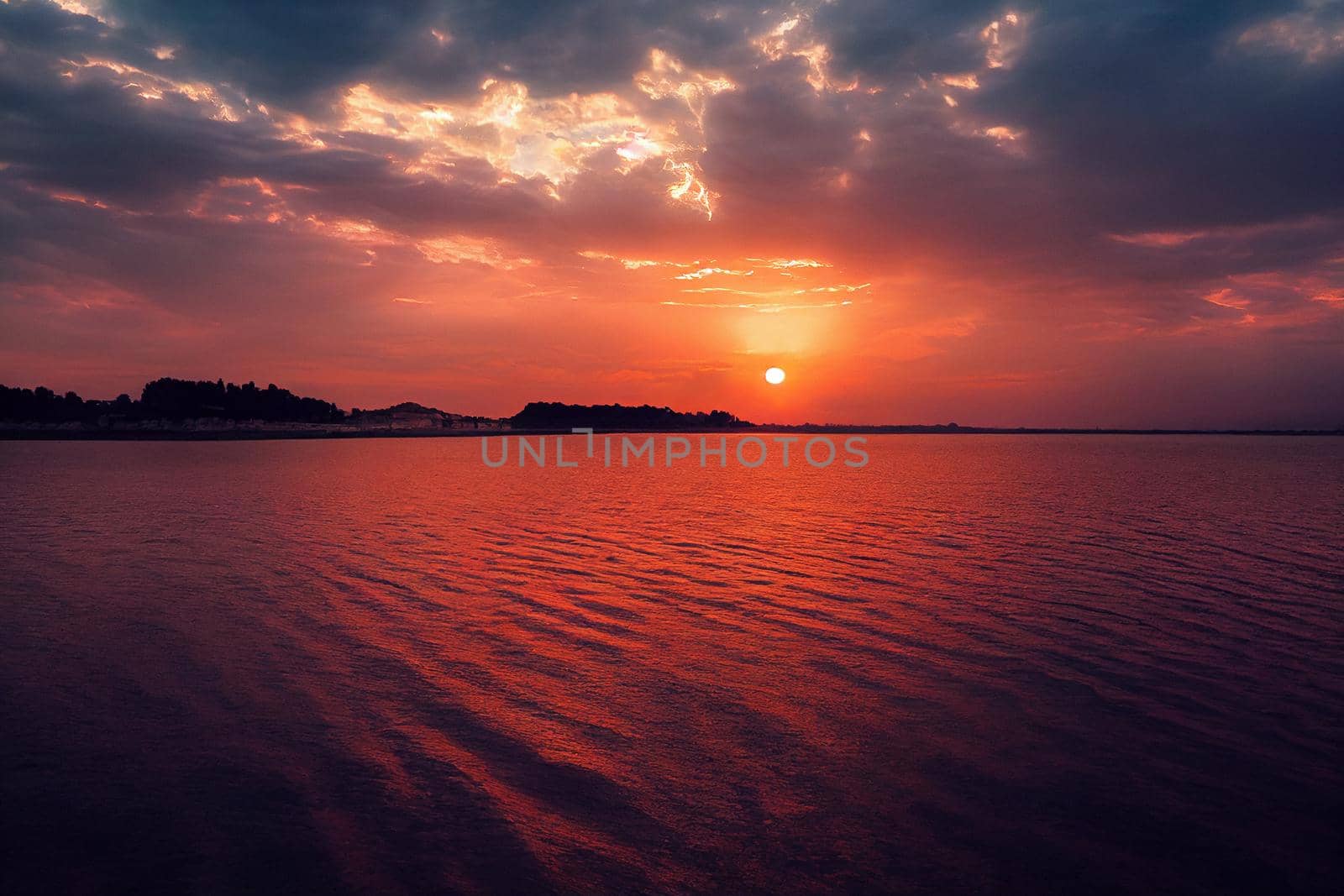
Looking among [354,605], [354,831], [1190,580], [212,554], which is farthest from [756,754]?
[212,554]

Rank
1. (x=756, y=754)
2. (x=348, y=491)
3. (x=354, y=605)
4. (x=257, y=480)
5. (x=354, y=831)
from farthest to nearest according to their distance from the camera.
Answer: (x=257, y=480)
(x=348, y=491)
(x=354, y=605)
(x=756, y=754)
(x=354, y=831)

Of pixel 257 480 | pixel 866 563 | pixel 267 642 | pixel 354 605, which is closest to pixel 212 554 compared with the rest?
pixel 354 605

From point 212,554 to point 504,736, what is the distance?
16.0 m

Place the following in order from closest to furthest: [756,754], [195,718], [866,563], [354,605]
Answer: [756,754] < [195,718] < [354,605] < [866,563]

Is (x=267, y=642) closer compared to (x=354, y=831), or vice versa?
(x=354, y=831)

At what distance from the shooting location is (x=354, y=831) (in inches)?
272

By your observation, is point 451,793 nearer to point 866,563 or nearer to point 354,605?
point 354,605

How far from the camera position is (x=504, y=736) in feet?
29.6

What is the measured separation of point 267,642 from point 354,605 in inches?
109

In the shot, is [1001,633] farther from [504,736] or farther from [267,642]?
[267,642]

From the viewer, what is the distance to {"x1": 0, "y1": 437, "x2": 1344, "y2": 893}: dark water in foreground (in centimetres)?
655

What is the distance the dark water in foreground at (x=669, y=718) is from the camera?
6.55 meters

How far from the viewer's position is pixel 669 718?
966 cm

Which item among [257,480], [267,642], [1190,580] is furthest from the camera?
[257,480]
